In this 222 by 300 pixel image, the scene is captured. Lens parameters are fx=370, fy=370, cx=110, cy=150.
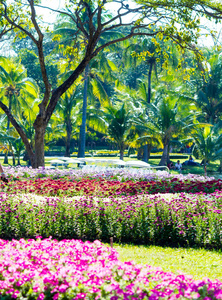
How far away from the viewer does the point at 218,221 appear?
22.3 ft

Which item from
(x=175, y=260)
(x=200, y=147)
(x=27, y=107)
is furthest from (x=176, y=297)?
(x=27, y=107)

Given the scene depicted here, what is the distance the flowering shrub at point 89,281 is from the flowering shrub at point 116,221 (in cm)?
299

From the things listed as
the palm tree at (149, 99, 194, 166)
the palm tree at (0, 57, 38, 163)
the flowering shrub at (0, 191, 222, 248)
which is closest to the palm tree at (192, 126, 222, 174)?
the palm tree at (149, 99, 194, 166)

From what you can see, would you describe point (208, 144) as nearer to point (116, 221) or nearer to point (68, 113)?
point (68, 113)

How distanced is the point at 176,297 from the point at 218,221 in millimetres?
4050

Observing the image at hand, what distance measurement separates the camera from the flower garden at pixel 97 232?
131 inches

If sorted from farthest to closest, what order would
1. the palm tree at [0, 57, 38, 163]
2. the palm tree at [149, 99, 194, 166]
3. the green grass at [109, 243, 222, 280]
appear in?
the palm tree at [0, 57, 38, 163] < the palm tree at [149, 99, 194, 166] < the green grass at [109, 243, 222, 280]

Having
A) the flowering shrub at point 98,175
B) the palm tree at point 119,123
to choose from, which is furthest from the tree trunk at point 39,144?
the palm tree at point 119,123

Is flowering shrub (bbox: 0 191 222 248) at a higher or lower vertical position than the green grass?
higher

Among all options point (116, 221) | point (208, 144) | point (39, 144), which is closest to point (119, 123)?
point (208, 144)

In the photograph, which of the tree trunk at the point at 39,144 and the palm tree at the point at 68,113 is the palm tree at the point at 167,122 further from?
the tree trunk at the point at 39,144

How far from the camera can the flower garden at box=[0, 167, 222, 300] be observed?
3.32m

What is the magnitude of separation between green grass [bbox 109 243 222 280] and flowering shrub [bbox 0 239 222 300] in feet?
6.40

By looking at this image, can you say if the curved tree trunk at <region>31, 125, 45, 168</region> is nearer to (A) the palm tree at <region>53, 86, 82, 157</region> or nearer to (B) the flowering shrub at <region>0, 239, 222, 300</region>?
(B) the flowering shrub at <region>0, 239, 222, 300</region>
